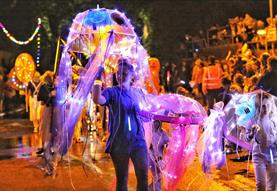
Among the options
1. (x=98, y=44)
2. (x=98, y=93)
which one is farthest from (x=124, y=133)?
(x=98, y=44)

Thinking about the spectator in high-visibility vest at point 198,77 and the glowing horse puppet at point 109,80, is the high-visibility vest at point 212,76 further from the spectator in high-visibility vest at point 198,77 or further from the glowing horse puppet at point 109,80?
the glowing horse puppet at point 109,80

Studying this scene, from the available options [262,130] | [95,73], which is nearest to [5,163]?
A: [95,73]

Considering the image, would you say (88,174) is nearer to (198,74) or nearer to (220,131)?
(220,131)

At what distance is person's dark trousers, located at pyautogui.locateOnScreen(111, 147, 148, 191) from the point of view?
518cm

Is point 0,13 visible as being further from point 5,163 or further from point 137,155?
point 137,155

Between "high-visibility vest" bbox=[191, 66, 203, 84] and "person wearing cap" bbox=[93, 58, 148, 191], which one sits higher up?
"high-visibility vest" bbox=[191, 66, 203, 84]

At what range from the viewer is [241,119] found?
6035 millimetres

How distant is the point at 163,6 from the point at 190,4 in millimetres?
1737

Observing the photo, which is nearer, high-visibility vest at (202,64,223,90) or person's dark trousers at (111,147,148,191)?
person's dark trousers at (111,147,148,191)

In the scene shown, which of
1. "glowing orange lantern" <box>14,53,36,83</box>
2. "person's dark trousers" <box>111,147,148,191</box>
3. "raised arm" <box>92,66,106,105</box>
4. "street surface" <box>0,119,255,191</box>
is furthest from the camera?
"glowing orange lantern" <box>14,53,36,83</box>

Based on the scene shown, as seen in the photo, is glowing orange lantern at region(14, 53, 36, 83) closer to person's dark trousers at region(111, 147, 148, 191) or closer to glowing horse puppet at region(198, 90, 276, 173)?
glowing horse puppet at region(198, 90, 276, 173)

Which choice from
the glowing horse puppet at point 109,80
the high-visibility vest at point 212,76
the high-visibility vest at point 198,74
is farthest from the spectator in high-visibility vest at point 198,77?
the glowing horse puppet at point 109,80

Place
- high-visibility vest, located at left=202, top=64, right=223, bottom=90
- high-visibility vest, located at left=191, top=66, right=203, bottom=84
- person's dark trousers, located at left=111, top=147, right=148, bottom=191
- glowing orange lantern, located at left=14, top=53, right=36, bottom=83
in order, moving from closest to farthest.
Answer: person's dark trousers, located at left=111, top=147, right=148, bottom=191
high-visibility vest, located at left=202, top=64, right=223, bottom=90
high-visibility vest, located at left=191, top=66, right=203, bottom=84
glowing orange lantern, located at left=14, top=53, right=36, bottom=83

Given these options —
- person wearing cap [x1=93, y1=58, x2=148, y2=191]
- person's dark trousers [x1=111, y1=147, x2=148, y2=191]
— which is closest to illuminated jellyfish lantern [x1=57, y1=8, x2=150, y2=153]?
Result: person wearing cap [x1=93, y1=58, x2=148, y2=191]
